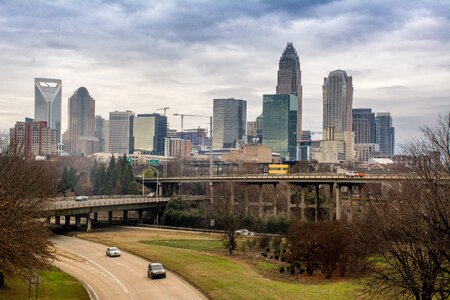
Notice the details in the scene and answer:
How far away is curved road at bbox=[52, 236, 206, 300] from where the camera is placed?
42.0 m

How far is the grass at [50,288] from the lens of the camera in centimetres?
3747

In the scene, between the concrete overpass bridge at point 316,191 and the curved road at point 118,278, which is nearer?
the curved road at point 118,278

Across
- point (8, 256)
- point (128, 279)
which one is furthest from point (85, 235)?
point (8, 256)

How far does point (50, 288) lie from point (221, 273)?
16.4 meters

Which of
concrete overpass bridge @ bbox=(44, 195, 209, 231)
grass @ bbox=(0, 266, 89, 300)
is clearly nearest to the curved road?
grass @ bbox=(0, 266, 89, 300)

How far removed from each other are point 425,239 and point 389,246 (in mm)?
3487

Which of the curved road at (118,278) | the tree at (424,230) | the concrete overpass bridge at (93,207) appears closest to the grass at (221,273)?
the curved road at (118,278)

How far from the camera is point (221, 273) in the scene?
168 feet

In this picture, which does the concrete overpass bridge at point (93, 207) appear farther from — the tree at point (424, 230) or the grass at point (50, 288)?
the tree at point (424, 230)

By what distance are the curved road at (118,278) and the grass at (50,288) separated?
1080 mm

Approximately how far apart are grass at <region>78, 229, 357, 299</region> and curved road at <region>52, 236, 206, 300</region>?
5.44 feet

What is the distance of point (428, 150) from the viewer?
36.0 m

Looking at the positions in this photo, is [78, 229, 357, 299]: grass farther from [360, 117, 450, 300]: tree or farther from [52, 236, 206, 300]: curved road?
[360, 117, 450, 300]: tree

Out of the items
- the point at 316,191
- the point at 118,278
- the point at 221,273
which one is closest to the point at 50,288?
the point at 118,278
